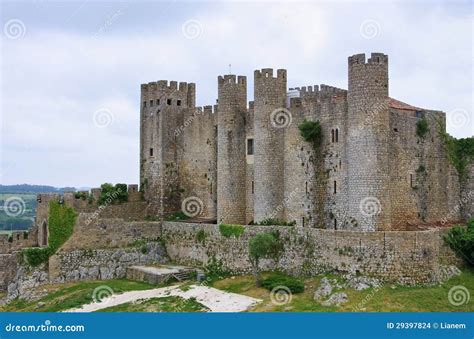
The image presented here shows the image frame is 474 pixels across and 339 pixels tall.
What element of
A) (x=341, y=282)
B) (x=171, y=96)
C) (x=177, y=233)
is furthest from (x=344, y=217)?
(x=171, y=96)

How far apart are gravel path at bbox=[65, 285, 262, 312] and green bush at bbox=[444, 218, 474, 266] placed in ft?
34.7

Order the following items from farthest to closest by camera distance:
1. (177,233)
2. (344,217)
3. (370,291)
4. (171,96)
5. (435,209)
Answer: (171,96)
(177,233)
(435,209)
(344,217)
(370,291)

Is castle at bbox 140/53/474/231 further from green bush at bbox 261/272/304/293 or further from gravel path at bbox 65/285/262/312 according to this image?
gravel path at bbox 65/285/262/312

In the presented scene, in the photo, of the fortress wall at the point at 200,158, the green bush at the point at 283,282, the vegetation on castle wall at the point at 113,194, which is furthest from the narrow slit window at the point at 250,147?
the vegetation on castle wall at the point at 113,194

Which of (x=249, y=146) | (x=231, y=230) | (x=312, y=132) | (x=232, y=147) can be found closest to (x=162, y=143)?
(x=232, y=147)

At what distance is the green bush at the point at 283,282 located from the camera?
31.6 metres

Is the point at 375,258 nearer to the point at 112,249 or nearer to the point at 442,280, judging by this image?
the point at 442,280

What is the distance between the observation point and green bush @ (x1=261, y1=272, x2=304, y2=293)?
31.6 metres

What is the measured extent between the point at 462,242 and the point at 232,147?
14069mm

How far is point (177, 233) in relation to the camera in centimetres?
4122

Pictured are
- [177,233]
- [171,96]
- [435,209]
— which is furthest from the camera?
[171,96]

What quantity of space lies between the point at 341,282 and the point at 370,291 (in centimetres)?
153

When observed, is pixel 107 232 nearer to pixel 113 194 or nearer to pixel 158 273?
pixel 113 194

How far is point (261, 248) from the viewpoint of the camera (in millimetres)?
33938
